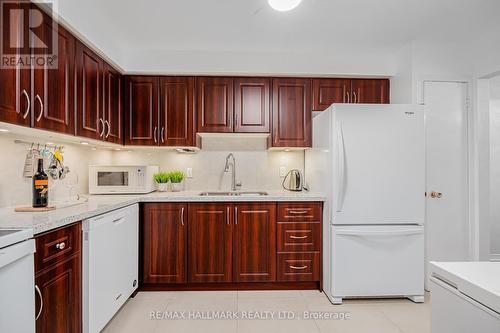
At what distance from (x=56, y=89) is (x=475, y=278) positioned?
92.9 inches

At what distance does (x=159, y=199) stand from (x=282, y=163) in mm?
1481

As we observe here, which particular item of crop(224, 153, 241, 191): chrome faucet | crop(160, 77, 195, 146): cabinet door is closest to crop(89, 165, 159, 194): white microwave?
crop(160, 77, 195, 146): cabinet door

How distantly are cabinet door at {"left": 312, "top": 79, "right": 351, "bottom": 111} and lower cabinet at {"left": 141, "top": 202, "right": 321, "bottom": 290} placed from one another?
3.64 feet

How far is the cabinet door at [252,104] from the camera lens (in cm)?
311

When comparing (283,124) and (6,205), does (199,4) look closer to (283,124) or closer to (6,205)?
(283,124)

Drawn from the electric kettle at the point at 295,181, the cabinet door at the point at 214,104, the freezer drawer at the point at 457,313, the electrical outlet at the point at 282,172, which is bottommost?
the freezer drawer at the point at 457,313

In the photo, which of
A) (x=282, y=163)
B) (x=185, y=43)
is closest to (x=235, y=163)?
(x=282, y=163)

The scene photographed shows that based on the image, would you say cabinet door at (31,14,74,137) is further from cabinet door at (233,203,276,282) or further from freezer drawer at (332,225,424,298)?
freezer drawer at (332,225,424,298)

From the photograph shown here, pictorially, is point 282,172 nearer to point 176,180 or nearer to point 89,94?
point 176,180

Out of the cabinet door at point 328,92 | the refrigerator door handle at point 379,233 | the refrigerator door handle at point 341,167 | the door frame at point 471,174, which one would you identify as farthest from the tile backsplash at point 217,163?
the door frame at point 471,174

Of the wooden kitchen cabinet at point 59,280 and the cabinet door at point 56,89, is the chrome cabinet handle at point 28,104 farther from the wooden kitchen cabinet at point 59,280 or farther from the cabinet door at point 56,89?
the wooden kitchen cabinet at point 59,280

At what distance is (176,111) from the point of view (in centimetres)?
308

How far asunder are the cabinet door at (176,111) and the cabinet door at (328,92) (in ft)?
4.33

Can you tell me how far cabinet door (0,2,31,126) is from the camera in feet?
4.91
